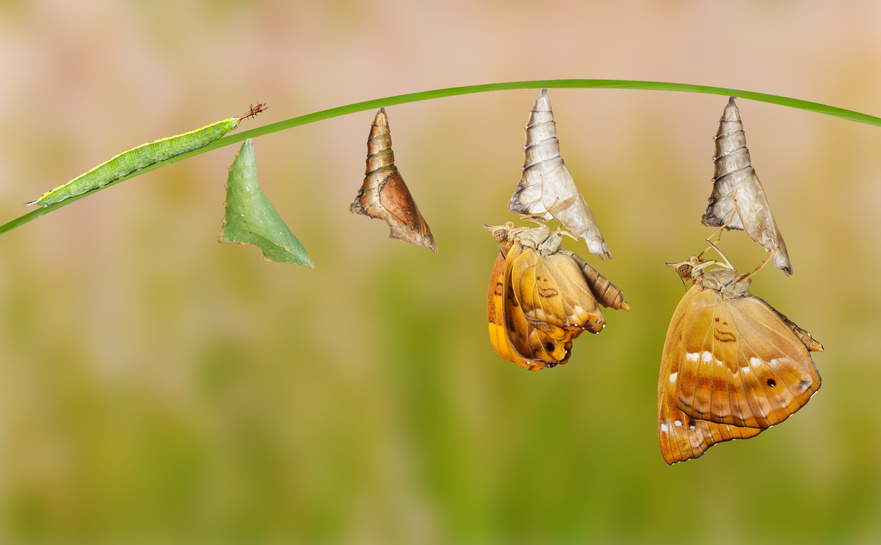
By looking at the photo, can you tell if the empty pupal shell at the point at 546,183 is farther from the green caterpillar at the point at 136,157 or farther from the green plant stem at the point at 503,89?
the green caterpillar at the point at 136,157

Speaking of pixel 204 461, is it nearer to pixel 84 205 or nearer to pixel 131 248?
pixel 131 248

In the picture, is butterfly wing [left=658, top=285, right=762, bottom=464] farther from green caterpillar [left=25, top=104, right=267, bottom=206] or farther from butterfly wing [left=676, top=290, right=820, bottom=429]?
green caterpillar [left=25, top=104, right=267, bottom=206]

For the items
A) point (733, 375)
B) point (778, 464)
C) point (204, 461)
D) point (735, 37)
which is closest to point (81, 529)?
point (204, 461)

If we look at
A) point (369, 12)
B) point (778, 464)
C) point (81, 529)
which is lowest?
point (778, 464)

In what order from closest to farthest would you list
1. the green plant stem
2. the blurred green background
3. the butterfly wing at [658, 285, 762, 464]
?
1. the green plant stem
2. the butterfly wing at [658, 285, 762, 464]
3. the blurred green background

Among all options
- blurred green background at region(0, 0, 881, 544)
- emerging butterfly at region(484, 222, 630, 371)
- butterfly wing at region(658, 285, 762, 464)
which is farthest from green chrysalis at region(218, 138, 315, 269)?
blurred green background at region(0, 0, 881, 544)

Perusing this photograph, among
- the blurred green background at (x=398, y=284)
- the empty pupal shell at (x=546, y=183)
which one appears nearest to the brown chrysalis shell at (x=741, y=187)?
the empty pupal shell at (x=546, y=183)
